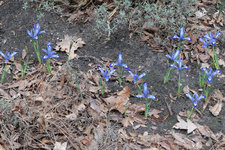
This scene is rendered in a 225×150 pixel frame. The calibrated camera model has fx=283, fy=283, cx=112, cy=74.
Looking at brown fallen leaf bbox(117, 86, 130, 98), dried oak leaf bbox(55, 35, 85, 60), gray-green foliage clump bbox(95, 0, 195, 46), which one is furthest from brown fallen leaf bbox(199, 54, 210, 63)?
dried oak leaf bbox(55, 35, 85, 60)

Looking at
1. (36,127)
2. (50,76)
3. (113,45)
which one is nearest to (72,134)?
(36,127)

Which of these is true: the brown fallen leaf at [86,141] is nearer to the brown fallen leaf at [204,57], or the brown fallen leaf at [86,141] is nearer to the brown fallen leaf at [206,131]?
the brown fallen leaf at [206,131]

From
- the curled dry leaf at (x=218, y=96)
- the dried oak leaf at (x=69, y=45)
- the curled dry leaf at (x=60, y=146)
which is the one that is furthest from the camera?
the dried oak leaf at (x=69, y=45)

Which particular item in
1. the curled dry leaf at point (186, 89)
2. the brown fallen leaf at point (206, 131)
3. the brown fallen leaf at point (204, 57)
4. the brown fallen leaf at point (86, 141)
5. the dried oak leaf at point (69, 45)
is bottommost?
the brown fallen leaf at point (206, 131)

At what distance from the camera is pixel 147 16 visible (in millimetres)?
3969

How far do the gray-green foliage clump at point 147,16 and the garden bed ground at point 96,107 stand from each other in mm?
172

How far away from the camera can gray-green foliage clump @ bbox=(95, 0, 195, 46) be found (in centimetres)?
398

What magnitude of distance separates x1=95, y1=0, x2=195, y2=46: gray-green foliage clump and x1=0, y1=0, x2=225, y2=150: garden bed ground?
0.17 m

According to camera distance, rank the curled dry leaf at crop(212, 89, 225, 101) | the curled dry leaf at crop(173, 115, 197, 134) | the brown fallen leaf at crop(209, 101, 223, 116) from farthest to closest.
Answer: the curled dry leaf at crop(212, 89, 225, 101) → the brown fallen leaf at crop(209, 101, 223, 116) → the curled dry leaf at crop(173, 115, 197, 134)

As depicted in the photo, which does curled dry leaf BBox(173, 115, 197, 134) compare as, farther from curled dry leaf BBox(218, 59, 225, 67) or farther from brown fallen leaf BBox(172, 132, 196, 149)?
curled dry leaf BBox(218, 59, 225, 67)

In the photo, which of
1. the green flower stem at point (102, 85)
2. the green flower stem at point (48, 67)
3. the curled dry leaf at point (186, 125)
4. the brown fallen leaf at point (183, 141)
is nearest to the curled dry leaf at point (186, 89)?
the curled dry leaf at point (186, 125)

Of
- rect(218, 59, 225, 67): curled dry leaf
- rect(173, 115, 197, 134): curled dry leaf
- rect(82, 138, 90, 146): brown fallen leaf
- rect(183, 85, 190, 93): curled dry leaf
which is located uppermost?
rect(82, 138, 90, 146): brown fallen leaf

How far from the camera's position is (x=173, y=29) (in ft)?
12.8

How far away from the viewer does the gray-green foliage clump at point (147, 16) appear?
13.1ft
